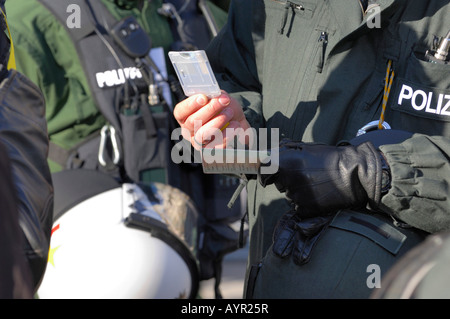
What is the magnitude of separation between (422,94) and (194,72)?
24.4 inches

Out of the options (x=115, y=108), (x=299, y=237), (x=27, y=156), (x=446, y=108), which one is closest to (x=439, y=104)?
(x=446, y=108)

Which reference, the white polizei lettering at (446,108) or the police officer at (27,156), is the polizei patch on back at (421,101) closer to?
the white polizei lettering at (446,108)

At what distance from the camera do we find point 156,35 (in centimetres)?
374

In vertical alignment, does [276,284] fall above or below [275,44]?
below

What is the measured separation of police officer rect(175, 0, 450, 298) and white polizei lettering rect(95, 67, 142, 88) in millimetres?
1290

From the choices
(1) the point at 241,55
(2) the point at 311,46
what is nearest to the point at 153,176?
(1) the point at 241,55

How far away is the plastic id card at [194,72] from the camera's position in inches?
65.0

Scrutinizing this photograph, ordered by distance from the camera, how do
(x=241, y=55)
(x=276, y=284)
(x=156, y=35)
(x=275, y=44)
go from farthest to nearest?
(x=156, y=35) < (x=241, y=55) < (x=275, y=44) < (x=276, y=284)

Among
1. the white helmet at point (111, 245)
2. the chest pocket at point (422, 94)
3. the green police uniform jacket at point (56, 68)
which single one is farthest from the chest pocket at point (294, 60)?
the green police uniform jacket at point (56, 68)

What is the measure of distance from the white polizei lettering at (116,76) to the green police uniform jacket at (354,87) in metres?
1.37

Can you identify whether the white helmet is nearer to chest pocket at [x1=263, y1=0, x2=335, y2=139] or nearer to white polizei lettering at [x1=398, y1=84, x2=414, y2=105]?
chest pocket at [x1=263, y1=0, x2=335, y2=139]

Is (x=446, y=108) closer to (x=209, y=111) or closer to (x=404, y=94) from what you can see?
(x=404, y=94)
